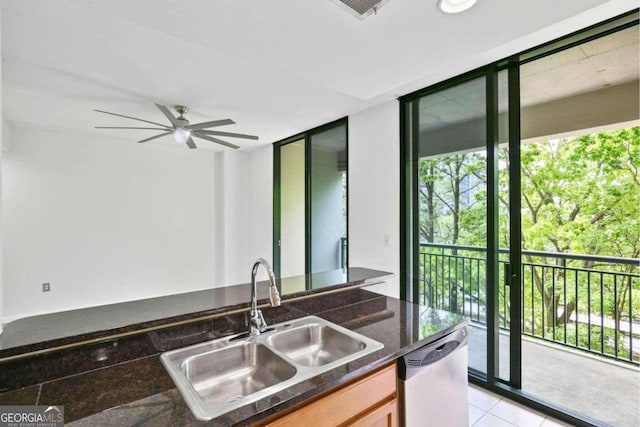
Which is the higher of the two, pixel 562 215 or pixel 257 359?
pixel 562 215

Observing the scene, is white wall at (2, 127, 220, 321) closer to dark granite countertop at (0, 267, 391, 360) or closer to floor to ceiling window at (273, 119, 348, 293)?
floor to ceiling window at (273, 119, 348, 293)

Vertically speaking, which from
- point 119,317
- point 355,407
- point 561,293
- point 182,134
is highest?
point 182,134

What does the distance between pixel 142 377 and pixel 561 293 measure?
13.0ft

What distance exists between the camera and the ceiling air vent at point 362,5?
140 centimetres

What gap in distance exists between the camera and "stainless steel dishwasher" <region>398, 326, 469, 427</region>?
4.38 ft

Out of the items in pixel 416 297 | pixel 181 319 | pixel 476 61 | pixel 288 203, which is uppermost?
pixel 476 61

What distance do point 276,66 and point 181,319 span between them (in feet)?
5.55

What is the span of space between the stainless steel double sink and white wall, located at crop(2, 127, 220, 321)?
4323 mm

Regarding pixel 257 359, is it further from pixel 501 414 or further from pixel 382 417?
pixel 501 414

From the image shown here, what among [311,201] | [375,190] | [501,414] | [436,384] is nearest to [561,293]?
[501,414]

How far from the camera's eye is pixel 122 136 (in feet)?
15.2

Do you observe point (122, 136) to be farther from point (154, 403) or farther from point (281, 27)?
point (154, 403)

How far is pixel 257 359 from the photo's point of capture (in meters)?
1.38

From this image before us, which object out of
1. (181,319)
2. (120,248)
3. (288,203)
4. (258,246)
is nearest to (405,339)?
Result: (181,319)
